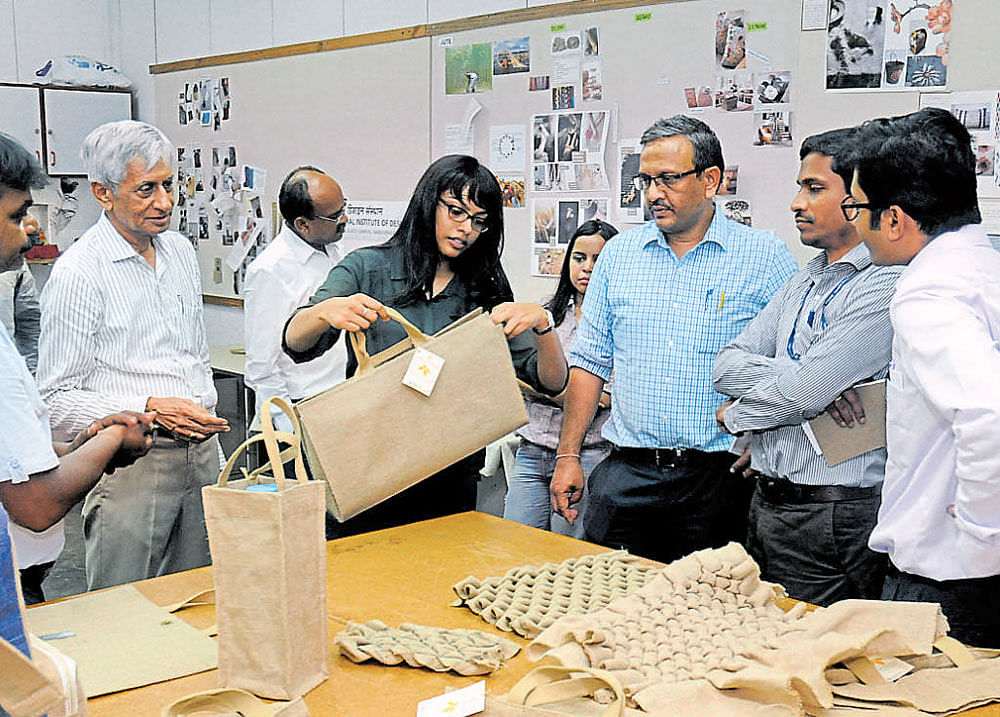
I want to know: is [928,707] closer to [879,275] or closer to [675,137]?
[879,275]

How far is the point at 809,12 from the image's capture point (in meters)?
3.19

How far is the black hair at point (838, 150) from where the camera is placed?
250 cm

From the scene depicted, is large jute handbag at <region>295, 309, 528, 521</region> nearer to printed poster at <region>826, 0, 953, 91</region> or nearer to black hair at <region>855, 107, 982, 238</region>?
black hair at <region>855, 107, 982, 238</region>

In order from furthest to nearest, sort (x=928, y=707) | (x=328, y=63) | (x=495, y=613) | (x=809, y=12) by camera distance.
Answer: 1. (x=328, y=63)
2. (x=809, y=12)
3. (x=495, y=613)
4. (x=928, y=707)

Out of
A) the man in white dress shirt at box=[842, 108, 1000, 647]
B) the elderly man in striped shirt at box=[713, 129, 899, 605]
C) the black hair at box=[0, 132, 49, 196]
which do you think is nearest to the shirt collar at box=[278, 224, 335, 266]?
the black hair at box=[0, 132, 49, 196]

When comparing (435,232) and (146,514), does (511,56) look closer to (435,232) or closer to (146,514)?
(435,232)

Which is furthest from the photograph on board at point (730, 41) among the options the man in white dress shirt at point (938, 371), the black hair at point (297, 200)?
the black hair at point (297, 200)

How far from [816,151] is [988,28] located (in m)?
0.65

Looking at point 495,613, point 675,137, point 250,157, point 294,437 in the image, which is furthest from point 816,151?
point 250,157

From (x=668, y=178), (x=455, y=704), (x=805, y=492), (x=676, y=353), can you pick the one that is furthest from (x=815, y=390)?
(x=455, y=704)

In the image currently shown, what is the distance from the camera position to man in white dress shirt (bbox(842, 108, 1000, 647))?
71.9 inches

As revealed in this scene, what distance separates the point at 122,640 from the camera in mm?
1686

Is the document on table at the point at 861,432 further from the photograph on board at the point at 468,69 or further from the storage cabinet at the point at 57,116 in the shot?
the storage cabinet at the point at 57,116

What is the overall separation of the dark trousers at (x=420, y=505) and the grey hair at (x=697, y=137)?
1.05m
